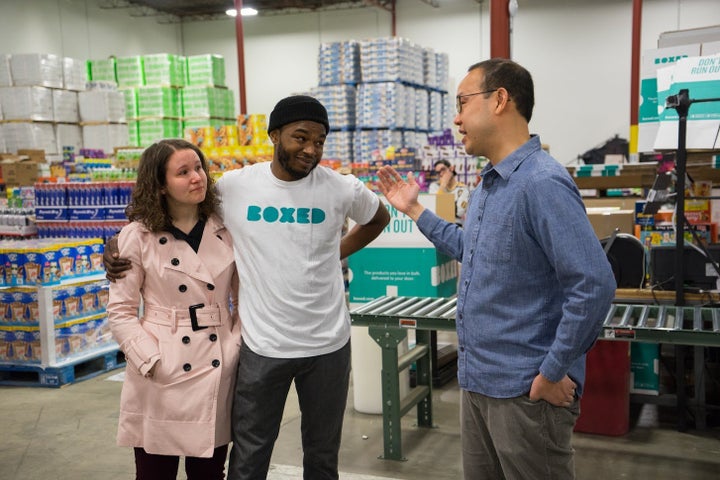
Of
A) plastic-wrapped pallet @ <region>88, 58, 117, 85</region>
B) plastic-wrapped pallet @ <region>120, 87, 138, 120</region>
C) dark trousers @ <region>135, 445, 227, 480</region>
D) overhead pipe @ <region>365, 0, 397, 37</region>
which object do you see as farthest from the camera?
overhead pipe @ <region>365, 0, 397, 37</region>

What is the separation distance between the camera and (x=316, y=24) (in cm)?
1814

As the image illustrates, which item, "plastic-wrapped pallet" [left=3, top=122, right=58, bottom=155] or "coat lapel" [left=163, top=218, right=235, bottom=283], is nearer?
"coat lapel" [left=163, top=218, right=235, bottom=283]

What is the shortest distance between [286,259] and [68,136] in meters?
12.7

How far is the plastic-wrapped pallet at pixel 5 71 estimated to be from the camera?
12633 mm

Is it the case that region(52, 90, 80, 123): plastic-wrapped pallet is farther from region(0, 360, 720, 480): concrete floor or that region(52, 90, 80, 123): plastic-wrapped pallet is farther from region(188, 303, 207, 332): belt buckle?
region(188, 303, 207, 332): belt buckle

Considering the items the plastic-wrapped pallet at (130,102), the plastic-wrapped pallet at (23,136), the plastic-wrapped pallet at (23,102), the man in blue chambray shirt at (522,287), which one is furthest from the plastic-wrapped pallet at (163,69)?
the man in blue chambray shirt at (522,287)

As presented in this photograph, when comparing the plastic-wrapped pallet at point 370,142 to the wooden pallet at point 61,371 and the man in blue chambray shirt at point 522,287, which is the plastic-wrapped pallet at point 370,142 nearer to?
the wooden pallet at point 61,371

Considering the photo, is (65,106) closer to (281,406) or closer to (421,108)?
(421,108)

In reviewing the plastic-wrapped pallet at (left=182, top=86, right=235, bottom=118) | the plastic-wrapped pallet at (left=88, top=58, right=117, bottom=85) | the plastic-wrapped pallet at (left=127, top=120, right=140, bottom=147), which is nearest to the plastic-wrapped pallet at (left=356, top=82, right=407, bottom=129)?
the plastic-wrapped pallet at (left=182, top=86, right=235, bottom=118)

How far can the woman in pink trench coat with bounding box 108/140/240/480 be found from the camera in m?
2.30

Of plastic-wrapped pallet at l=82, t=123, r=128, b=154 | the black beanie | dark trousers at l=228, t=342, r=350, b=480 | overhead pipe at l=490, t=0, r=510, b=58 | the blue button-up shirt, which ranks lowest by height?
dark trousers at l=228, t=342, r=350, b=480

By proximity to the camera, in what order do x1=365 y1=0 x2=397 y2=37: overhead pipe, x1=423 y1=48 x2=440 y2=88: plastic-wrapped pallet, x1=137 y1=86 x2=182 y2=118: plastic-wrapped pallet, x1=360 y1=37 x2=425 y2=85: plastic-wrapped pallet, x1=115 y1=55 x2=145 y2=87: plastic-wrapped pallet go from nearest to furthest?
x1=360 y1=37 x2=425 y2=85: plastic-wrapped pallet
x1=423 y1=48 x2=440 y2=88: plastic-wrapped pallet
x1=137 y1=86 x2=182 y2=118: plastic-wrapped pallet
x1=115 y1=55 x2=145 y2=87: plastic-wrapped pallet
x1=365 y1=0 x2=397 y2=37: overhead pipe

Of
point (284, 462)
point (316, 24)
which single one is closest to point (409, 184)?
point (284, 462)

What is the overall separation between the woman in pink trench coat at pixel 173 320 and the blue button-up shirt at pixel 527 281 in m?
0.82
